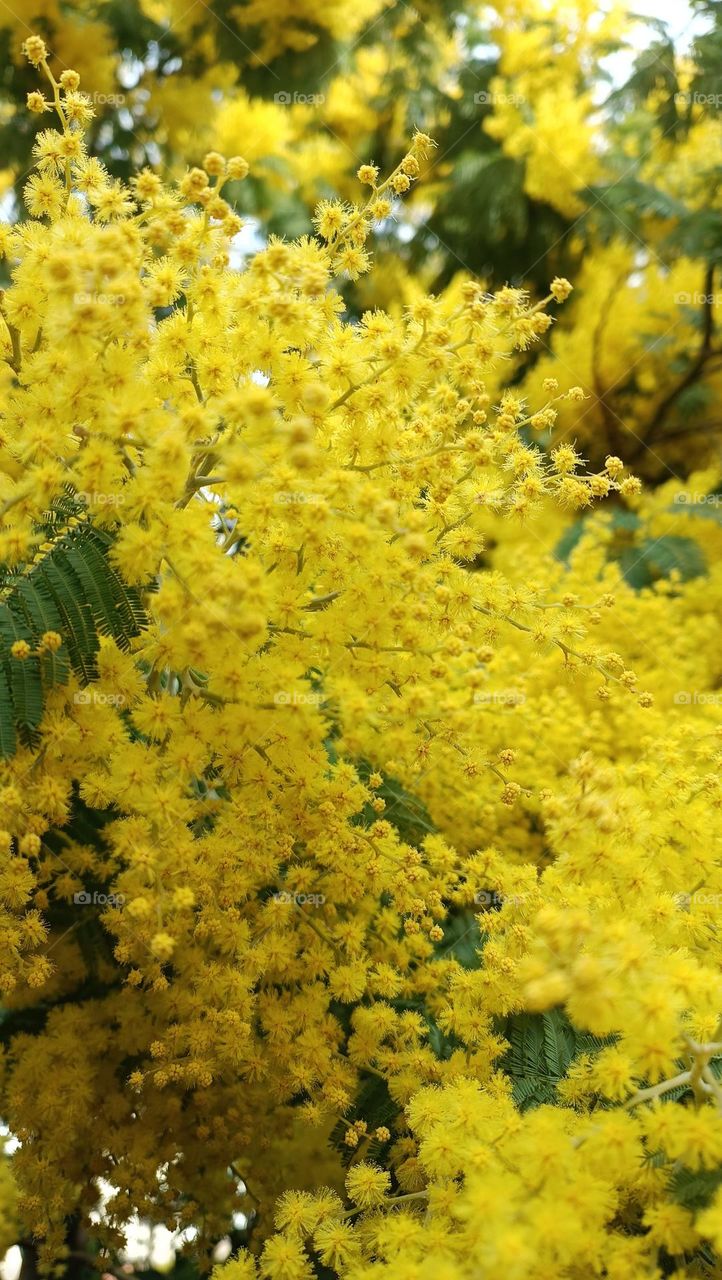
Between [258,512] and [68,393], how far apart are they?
349 millimetres

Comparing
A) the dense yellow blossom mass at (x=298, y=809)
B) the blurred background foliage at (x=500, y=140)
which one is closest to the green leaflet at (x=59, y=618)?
the dense yellow blossom mass at (x=298, y=809)

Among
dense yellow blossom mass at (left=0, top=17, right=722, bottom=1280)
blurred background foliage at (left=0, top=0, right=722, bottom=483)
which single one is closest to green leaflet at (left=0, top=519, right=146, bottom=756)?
dense yellow blossom mass at (left=0, top=17, right=722, bottom=1280)

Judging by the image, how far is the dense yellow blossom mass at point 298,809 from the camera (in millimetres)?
1446

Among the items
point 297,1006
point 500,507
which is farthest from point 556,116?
point 297,1006

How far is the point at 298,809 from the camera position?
5.78ft

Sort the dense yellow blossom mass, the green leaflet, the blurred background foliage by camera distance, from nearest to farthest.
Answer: the dense yellow blossom mass → the green leaflet → the blurred background foliage

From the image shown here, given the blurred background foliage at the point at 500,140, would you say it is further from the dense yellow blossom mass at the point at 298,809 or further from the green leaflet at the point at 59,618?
the green leaflet at the point at 59,618

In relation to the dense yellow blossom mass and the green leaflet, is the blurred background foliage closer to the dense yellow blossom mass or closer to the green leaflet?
the dense yellow blossom mass

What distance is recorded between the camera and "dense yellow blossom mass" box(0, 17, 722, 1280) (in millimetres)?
1446

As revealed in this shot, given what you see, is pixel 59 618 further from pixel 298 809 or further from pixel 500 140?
pixel 500 140

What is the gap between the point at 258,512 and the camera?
1.62 meters

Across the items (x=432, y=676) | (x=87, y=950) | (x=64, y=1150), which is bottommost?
(x=64, y=1150)

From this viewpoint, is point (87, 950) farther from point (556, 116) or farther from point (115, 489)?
point (556, 116)

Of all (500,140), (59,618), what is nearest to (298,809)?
(59,618)
